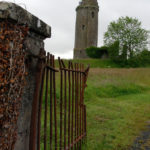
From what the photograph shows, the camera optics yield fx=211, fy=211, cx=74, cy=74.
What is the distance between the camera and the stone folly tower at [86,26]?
38.8 m

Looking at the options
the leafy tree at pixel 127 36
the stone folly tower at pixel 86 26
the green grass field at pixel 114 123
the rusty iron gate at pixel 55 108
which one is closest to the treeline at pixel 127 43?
the leafy tree at pixel 127 36

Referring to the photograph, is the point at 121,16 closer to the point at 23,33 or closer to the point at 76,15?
the point at 76,15

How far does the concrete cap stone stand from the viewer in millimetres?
1779

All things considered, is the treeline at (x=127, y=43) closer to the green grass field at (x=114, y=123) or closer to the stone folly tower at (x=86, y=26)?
the stone folly tower at (x=86, y=26)

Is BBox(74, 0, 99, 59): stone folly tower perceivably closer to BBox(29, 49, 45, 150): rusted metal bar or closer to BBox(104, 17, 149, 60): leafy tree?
BBox(104, 17, 149, 60): leafy tree

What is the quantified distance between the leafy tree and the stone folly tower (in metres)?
5.19

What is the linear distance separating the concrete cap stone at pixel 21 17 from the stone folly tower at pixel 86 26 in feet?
120

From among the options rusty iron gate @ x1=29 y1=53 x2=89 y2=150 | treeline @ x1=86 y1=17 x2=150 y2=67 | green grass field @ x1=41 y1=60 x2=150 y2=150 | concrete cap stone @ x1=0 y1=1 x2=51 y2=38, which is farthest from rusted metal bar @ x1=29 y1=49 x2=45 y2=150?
treeline @ x1=86 y1=17 x2=150 y2=67

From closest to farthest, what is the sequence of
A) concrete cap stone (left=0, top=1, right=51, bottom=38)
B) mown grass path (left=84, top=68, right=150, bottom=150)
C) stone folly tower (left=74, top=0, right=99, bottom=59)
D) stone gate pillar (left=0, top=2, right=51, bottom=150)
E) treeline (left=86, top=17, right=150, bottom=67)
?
1. concrete cap stone (left=0, top=1, right=51, bottom=38)
2. stone gate pillar (left=0, top=2, right=51, bottom=150)
3. mown grass path (left=84, top=68, right=150, bottom=150)
4. treeline (left=86, top=17, right=150, bottom=67)
5. stone folly tower (left=74, top=0, right=99, bottom=59)

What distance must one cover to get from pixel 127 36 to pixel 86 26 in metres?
8.89

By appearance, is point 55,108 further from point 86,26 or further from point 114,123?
point 86,26

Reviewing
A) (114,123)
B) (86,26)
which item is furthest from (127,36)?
(114,123)

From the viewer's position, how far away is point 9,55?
180 centimetres

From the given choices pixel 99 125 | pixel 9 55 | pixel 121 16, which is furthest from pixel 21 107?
pixel 121 16
